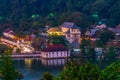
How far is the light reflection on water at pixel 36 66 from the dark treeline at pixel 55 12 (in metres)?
5.77

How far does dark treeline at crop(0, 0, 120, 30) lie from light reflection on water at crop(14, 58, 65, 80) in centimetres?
577

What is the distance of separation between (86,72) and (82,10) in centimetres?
2215

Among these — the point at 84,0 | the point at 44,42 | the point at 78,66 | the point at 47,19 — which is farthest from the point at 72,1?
the point at 78,66

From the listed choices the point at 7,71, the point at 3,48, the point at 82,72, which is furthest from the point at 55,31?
the point at 82,72

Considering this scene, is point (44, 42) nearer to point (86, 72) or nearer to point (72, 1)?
point (72, 1)

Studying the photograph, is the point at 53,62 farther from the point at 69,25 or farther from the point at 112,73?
the point at 112,73

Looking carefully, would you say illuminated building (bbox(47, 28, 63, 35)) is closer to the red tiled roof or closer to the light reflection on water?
the red tiled roof

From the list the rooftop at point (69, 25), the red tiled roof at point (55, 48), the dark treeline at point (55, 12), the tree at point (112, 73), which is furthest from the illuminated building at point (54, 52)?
the tree at point (112, 73)

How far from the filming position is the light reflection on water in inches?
659

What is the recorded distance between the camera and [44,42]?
22.1m

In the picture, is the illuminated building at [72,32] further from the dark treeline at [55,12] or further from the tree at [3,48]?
the tree at [3,48]

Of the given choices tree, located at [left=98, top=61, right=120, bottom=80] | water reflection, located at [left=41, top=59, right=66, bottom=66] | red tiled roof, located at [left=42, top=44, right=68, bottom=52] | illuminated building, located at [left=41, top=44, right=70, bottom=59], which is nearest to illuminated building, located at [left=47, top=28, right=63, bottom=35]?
red tiled roof, located at [left=42, top=44, right=68, bottom=52]

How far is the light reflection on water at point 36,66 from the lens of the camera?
16750mm

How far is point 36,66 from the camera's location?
18391 millimetres
